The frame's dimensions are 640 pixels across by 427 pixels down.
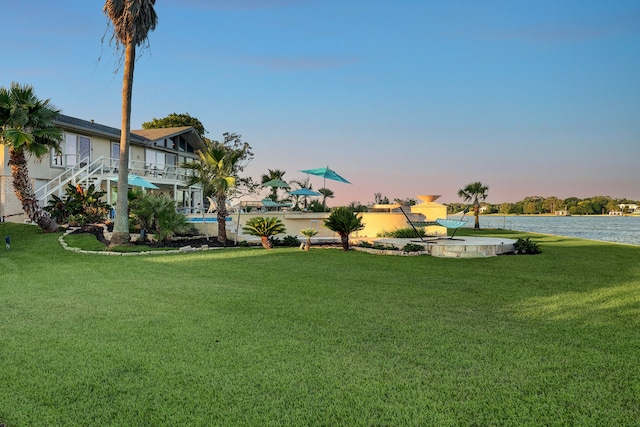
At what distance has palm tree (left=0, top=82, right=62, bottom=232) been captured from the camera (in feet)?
48.6

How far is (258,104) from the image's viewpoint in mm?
26109

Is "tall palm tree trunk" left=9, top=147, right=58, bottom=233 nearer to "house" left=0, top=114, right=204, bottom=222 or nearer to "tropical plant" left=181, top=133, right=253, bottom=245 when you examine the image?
"house" left=0, top=114, right=204, bottom=222

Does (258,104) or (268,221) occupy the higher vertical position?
(258,104)

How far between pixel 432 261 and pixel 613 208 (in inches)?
3598

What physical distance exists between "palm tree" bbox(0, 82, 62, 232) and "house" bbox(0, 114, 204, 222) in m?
2.33

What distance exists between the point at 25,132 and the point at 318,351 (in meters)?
15.9

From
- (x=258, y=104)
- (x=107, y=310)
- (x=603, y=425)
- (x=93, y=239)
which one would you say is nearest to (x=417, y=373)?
(x=603, y=425)

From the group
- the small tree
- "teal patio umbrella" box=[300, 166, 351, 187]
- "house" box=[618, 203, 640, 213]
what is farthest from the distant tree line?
"teal patio umbrella" box=[300, 166, 351, 187]

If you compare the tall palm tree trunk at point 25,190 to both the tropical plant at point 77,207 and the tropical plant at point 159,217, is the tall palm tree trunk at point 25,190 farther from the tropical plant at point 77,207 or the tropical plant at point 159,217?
the tropical plant at point 159,217

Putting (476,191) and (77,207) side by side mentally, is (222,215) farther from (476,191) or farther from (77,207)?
(476,191)

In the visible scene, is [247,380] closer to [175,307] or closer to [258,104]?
[175,307]

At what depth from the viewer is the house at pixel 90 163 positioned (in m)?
20.8

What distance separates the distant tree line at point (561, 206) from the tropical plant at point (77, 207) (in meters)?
73.4

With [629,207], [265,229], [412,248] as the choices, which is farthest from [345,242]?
[629,207]
